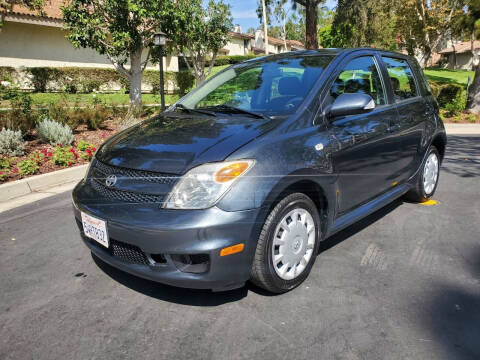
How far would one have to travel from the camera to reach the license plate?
2490 mm

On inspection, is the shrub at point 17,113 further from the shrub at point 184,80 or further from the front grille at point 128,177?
the shrub at point 184,80

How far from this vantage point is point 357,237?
3738 mm

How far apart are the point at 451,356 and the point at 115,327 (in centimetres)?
195

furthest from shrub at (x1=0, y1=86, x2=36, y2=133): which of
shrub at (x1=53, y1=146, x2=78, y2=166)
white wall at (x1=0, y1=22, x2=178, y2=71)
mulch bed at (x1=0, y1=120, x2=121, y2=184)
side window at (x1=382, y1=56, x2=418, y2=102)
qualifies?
white wall at (x1=0, y1=22, x2=178, y2=71)

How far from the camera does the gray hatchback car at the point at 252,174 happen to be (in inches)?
89.9

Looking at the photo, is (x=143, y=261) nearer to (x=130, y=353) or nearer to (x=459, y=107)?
→ (x=130, y=353)

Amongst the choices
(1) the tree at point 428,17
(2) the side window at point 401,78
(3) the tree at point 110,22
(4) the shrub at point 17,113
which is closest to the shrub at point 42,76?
(3) the tree at point 110,22

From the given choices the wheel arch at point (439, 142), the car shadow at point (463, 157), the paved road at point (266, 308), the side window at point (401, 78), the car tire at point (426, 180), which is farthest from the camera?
the car shadow at point (463, 157)

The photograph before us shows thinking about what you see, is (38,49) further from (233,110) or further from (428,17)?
(428,17)

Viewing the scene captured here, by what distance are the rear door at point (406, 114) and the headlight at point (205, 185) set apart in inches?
75.9

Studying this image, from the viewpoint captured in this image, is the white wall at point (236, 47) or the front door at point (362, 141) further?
the white wall at point (236, 47)

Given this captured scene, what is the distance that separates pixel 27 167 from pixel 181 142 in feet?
13.8

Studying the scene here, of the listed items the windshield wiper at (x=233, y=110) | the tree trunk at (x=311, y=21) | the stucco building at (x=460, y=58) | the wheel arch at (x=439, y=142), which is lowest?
the wheel arch at (x=439, y=142)

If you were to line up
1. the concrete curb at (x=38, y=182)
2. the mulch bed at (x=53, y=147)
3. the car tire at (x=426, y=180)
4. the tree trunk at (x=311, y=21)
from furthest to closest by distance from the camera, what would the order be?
the tree trunk at (x=311, y=21)
the mulch bed at (x=53, y=147)
the concrete curb at (x=38, y=182)
the car tire at (x=426, y=180)
